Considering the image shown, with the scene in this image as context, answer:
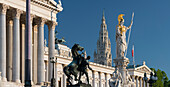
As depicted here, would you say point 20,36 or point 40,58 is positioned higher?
point 20,36

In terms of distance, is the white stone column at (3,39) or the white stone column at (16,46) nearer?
the white stone column at (3,39)

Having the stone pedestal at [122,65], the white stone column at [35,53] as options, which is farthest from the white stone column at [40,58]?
the stone pedestal at [122,65]

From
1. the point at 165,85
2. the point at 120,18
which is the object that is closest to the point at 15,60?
the point at 120,18

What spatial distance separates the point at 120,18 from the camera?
5369 cm

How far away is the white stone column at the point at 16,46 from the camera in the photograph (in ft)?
174

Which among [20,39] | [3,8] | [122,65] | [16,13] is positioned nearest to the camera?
[122,65]

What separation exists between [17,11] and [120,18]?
13.0m

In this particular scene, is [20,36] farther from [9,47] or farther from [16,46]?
[16,46]

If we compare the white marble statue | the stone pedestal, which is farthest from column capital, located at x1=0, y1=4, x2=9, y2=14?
the white marble statue

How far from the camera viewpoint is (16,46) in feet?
176

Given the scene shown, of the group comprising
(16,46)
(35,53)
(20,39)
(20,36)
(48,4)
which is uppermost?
(48,4)

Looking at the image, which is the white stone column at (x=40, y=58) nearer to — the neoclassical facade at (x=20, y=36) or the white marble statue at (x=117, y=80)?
the neoclassical facade at (x=20, y=36)

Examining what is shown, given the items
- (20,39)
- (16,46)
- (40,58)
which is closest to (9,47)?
(16,46)

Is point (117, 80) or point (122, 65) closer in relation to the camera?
point (117, 80)
